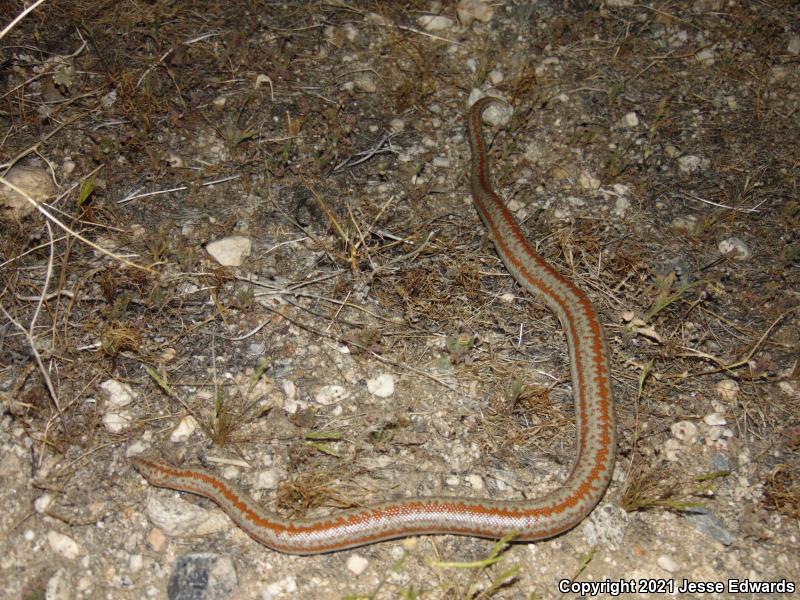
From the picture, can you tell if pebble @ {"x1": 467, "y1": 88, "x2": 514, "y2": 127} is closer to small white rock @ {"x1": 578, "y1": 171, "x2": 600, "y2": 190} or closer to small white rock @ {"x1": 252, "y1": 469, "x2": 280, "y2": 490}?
small white rock @ {"x1": 578, "y1": 171, "x2": 600, "y2": 190}

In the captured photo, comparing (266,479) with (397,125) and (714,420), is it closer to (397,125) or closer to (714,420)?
(714,420)

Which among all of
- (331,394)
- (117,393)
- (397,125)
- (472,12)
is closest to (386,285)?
(331,394)

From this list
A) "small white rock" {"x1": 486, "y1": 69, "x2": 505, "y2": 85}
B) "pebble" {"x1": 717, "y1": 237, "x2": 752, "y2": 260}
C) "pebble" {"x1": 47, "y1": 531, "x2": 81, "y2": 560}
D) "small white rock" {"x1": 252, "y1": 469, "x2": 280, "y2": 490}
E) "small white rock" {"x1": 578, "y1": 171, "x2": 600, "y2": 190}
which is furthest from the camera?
"small white rock" {"x1": 486, "y1": 69, "x2": 505, "y2": 85}

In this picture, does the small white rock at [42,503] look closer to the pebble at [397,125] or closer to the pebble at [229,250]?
the pebble at [229,250]

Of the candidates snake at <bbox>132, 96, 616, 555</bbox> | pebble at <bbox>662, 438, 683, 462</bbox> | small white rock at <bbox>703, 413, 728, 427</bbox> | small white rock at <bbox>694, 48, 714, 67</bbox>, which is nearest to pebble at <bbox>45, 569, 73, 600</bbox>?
snake at <bbox>132, 96, 616, 555</bbox>

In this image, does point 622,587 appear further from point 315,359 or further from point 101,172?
point 101,172

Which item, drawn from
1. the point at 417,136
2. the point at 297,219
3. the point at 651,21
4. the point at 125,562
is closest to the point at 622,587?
the point at 125,562

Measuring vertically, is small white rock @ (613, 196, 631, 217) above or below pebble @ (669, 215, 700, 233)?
above
